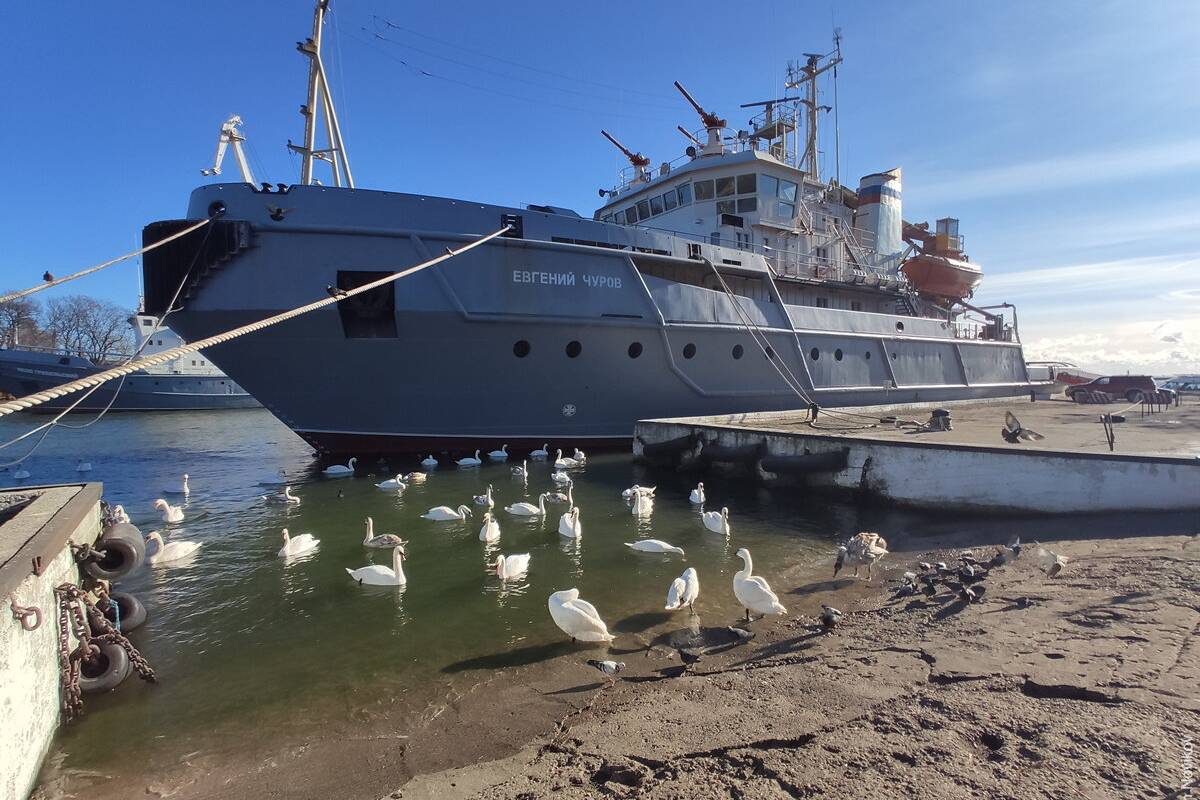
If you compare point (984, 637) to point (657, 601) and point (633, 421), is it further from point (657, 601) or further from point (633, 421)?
point (633, 421)

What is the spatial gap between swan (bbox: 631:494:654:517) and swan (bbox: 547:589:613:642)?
459 centimetres

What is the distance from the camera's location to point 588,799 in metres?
2.85

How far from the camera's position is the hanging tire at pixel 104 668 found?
4348mm

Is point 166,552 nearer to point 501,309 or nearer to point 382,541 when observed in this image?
point 382,541

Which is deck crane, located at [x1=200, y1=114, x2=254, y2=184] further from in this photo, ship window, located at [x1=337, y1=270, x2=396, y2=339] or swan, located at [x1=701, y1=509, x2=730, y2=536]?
swan, located at [x1=701, y1=509, x2=730, y2=536]

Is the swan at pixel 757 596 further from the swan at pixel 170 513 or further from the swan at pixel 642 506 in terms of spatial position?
the swan at pixel 170 513

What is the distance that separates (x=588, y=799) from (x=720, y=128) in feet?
70.7

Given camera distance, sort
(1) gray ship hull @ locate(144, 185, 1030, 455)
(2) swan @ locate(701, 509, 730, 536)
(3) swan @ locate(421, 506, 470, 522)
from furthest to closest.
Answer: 1. (1) gray ship hull @ locate(144, 185, 1030, 455)
2. (3) swan @ locate(421, 506, 470, 522)
3. (2) swan @ locate(701, 509, 730, 536)

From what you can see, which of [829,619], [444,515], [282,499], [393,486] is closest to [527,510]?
[444,515]

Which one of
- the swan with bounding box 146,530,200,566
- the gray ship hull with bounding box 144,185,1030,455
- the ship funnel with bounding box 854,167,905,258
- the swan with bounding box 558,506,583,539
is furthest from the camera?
the ship funnel with bounding box 854,167,905,258

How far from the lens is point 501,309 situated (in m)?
13.2

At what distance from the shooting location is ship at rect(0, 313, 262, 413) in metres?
36.1

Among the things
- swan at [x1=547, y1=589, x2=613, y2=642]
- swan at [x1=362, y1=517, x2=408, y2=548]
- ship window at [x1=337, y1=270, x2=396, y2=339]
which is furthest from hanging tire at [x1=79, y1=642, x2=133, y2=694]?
ship window at [x1=337, y1=270, x2=396, y2=339]

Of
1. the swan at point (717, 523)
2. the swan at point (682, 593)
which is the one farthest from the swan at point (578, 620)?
the swan at point (717, 523)
